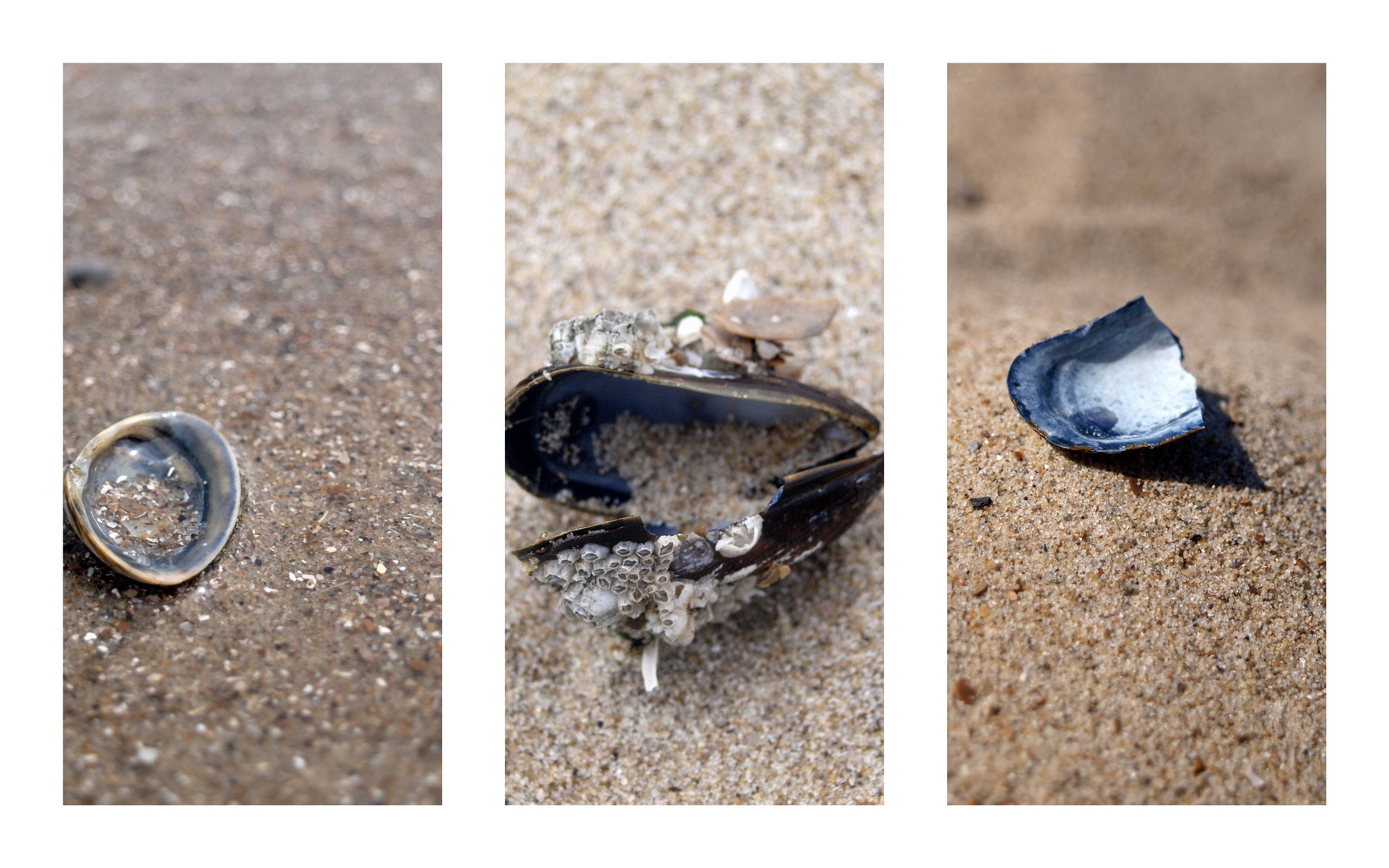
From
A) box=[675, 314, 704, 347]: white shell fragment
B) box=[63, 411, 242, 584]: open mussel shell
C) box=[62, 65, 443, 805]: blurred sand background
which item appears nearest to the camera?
box=[62, 65, 443, 805]: blurred sand background

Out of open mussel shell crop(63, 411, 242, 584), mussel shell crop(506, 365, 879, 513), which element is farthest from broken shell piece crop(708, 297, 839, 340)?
open mussel shell crop(63, 411, 242, 584)

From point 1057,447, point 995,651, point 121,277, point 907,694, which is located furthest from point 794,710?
point 121,277

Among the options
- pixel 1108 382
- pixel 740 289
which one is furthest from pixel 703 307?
pixel 1108 382

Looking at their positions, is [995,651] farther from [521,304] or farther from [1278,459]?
[521,304]

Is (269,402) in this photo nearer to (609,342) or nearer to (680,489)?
(609,342)

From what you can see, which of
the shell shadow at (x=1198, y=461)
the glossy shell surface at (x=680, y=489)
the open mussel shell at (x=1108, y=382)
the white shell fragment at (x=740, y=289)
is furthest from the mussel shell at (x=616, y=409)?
the shell shadow at (x=1198, y=461)

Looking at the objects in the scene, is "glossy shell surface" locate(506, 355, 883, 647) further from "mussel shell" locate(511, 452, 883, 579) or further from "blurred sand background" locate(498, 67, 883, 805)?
"blurred sand background" locate(498, 67, 883, 805)
